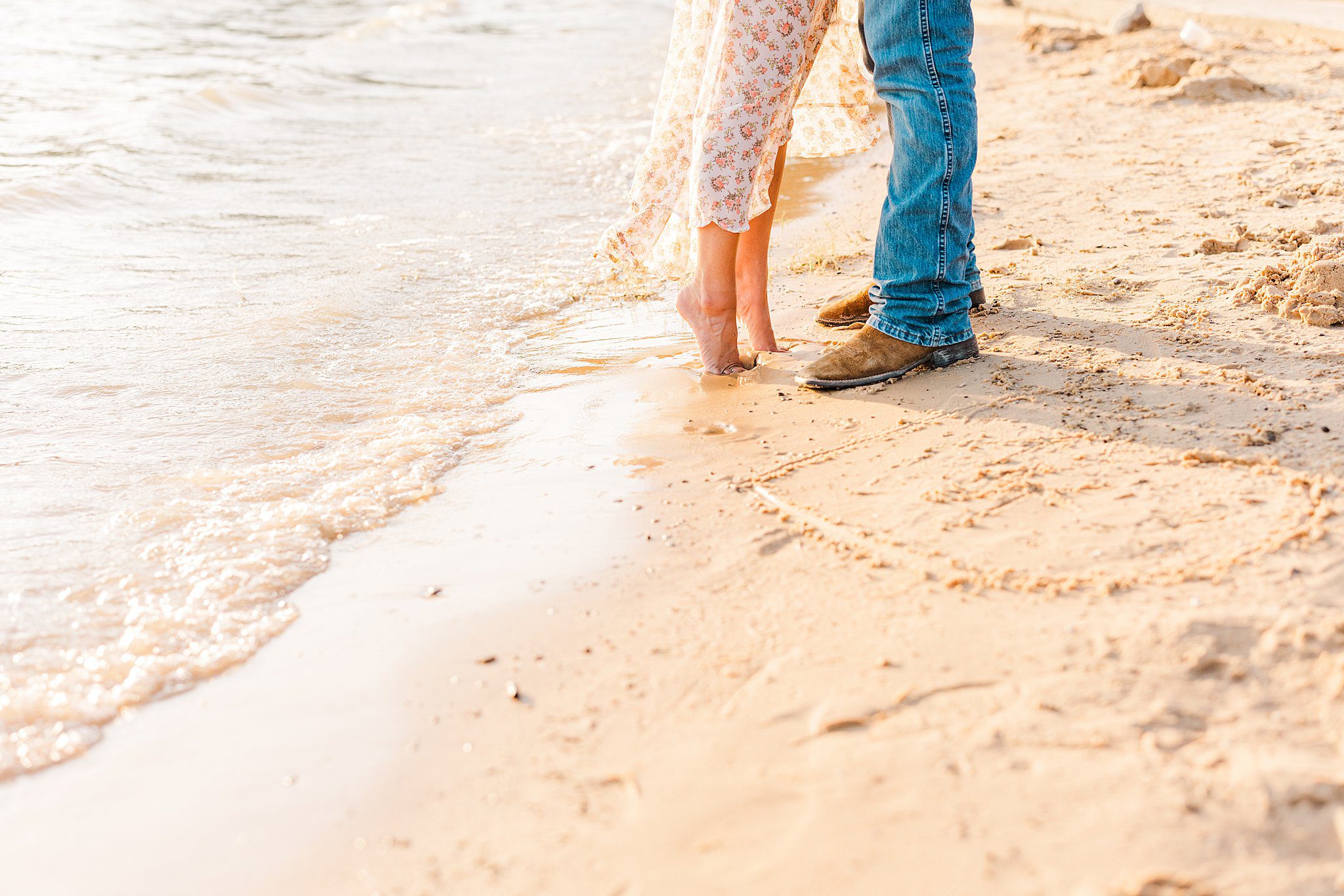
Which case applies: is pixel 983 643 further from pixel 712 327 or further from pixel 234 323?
pixel 234 323

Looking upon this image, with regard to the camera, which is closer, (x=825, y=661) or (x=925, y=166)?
(x=825, y=661)

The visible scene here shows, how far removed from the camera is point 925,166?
2.42m

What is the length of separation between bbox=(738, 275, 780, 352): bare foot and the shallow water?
643mm

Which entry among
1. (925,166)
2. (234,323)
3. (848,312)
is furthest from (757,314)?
(234,323)

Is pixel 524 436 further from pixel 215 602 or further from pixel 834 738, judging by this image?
pixel 834 738

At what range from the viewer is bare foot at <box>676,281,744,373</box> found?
2689 mm

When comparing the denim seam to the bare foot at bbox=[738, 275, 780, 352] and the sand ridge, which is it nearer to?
the sand ridge

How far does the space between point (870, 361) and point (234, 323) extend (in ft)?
6.58

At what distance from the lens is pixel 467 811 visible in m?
1.37

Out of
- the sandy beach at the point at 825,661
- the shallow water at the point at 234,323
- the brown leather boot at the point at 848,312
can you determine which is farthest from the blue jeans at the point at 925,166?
the shallow water at the point at 234,323

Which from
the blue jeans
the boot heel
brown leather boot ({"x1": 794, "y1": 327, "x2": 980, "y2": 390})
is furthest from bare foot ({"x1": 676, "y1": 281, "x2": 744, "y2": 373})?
the boot heel

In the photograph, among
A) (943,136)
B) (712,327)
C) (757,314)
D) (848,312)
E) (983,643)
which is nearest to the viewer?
(983,643)

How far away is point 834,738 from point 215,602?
1.07 metres

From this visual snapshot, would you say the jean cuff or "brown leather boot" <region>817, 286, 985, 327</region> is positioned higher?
the jean cuff
